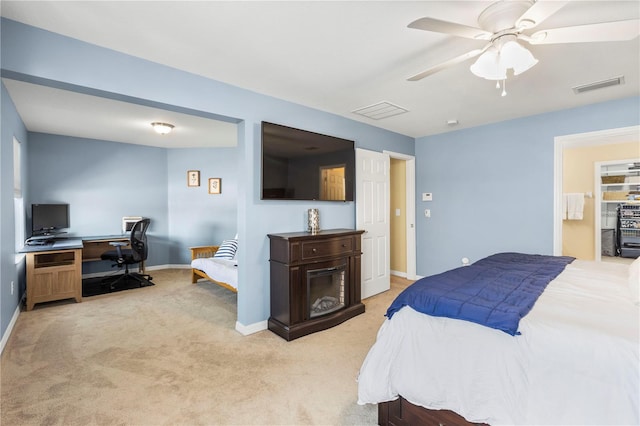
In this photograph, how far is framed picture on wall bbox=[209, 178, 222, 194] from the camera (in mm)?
5969

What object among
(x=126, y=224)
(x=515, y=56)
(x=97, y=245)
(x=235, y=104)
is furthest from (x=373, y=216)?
(x=97, y=245)

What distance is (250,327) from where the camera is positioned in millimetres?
2924

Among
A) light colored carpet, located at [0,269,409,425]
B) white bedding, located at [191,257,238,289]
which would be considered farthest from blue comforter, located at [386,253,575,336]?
white bedding, located at [191,257,238,289]

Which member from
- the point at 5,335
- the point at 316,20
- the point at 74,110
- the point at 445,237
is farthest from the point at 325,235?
the point at 74,110

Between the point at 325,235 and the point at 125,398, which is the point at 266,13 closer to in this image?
the point at 325,235

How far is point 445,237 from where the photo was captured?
461 cm

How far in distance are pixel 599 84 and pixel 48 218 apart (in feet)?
23.6

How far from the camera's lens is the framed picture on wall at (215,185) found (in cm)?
597

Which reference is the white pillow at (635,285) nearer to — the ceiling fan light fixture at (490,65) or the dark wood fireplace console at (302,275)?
the ceiling fan light fixture at (490,65)

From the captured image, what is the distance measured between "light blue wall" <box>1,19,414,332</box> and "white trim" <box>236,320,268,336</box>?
0.14ft

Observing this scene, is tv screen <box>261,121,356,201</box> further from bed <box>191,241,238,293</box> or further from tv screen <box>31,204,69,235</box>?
tv screen <box>31,204,69,235</box>

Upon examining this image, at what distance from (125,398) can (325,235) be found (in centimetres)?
199

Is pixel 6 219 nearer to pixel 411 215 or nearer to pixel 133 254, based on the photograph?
pixel 133 254

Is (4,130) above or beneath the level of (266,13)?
beneath
